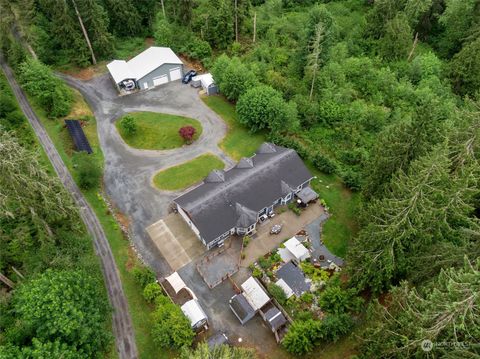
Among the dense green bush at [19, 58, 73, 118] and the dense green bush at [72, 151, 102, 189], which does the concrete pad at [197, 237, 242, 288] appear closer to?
the dense green bush at [72, 151, 102, 189]

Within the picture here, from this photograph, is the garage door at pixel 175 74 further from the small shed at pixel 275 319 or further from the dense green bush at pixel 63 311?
the small shed at pixel 275 319

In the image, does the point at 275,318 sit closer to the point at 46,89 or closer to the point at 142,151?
the point at 142,151

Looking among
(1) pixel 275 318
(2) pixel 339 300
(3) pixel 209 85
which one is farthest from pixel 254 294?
(3) pixel 209 85

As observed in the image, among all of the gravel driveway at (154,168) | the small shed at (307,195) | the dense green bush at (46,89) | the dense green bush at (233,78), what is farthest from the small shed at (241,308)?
the dense green bush at (46,89)

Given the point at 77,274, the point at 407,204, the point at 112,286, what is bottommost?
the point at 112,286

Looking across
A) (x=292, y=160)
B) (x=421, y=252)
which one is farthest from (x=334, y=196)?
(x=421, y=252)

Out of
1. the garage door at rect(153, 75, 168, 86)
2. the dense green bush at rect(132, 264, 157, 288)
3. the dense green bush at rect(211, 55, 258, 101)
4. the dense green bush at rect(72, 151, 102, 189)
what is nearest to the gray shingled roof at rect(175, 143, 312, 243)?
the dense green bush at rect(132, 264, 157, 288)

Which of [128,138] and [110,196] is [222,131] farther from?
[110,196]
